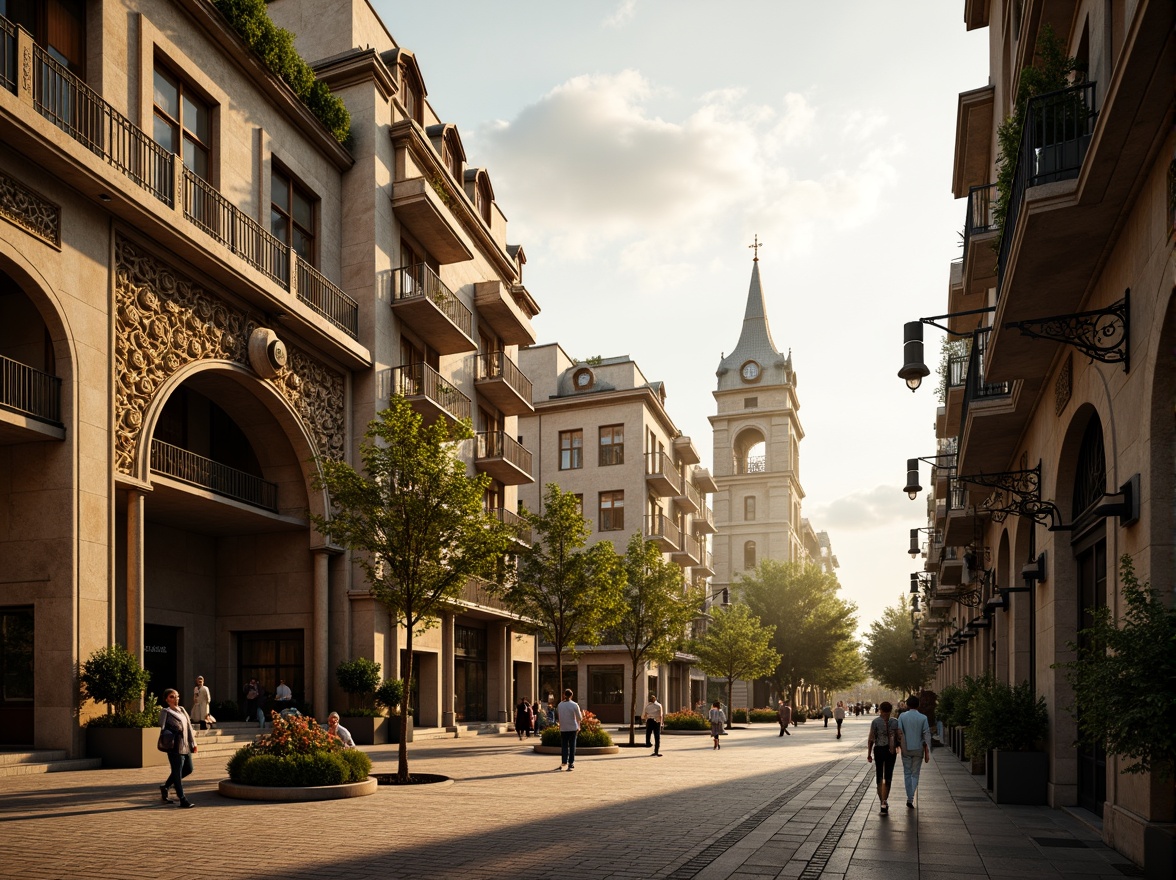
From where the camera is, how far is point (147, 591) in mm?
25156

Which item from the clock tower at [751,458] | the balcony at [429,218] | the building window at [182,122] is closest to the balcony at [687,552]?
the clock tower at [751,458]

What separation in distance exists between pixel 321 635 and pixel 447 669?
26.9 feet

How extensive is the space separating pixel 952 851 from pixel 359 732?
60.1ft

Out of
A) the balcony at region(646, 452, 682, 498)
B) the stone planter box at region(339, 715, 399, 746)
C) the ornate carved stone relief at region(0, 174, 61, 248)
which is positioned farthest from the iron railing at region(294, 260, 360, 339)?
the balcony at region(646, 452, 682, 498)

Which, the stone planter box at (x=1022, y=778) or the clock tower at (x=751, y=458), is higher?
the clock tower at (x=751, y=458)

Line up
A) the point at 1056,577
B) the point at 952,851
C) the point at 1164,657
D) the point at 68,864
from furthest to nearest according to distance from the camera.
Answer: the point at 1056,577, the point at 952,851, the point at 68,864, the point at 1164,657

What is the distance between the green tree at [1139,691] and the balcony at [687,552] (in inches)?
2027

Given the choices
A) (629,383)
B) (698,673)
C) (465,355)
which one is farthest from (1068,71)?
(698,673)

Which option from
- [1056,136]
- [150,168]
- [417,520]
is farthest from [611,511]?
[1056,136]

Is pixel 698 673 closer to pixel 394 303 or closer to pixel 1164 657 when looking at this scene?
pixel 394 303

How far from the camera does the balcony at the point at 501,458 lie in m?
38.0

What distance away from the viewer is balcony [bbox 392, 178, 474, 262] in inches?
1191

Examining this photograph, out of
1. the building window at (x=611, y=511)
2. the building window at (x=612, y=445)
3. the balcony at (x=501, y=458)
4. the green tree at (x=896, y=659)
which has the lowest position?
the green tree at (x=896, y=659)

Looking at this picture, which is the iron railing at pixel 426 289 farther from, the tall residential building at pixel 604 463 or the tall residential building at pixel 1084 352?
the tall residential building at pixel 604 463
